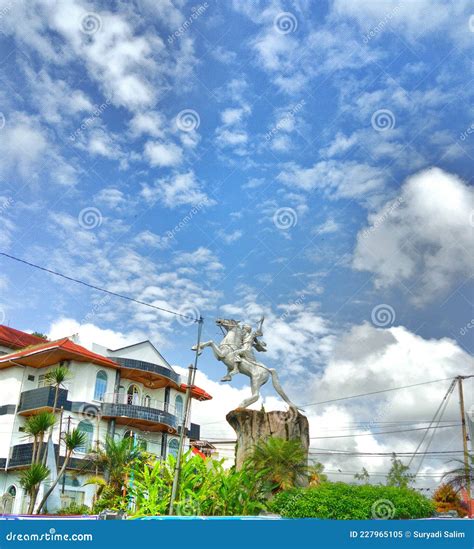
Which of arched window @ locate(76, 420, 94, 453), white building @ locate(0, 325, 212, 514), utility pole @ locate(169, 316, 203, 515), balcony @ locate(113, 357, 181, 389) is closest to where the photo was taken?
utility pole @ locate(169, 316, 203, 515)

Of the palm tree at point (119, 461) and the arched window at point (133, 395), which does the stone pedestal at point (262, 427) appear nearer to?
the palm tree at point (119, 461)

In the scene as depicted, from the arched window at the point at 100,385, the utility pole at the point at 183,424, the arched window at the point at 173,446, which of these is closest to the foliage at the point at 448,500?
the utility pole at the point at 183,424

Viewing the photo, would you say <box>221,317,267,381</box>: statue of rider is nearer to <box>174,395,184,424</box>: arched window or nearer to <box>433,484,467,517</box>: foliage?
<box>433,484,467,517</box>: foliage

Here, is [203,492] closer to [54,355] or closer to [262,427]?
[262,427]

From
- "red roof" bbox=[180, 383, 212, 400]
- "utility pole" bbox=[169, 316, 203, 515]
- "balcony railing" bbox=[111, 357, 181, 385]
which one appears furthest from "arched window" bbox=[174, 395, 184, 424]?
"utility pole" bbox=[169, 316, 203, 515]

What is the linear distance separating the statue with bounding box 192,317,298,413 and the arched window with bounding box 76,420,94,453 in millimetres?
14227

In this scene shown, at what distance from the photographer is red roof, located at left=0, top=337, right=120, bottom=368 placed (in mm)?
35094

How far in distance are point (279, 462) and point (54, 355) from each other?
19.6 meters

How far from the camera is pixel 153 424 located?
Answer: 37.9 m

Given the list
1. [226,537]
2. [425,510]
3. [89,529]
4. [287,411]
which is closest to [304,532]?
[226,537]

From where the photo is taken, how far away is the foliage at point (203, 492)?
1986 cm

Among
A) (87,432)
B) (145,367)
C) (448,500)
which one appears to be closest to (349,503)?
(448,500)

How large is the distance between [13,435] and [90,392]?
495 cm

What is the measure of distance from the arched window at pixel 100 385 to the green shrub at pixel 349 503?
20.3 metres
